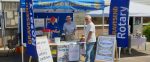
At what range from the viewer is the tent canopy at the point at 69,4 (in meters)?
14.0

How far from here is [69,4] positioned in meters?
14.2

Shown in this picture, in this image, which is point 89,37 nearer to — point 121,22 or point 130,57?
point 121,22

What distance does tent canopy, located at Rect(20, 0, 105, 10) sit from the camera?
14016 millimetres

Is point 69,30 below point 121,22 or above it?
below

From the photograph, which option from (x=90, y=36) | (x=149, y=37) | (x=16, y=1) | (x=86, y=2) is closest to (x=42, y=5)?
(x=86, y=2)

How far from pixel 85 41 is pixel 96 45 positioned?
45 cm

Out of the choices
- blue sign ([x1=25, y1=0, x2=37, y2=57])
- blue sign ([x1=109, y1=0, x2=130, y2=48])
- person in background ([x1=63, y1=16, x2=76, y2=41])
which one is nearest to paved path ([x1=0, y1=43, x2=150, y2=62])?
person in background ([x1=63, y1=16, x2=76, y2=41])

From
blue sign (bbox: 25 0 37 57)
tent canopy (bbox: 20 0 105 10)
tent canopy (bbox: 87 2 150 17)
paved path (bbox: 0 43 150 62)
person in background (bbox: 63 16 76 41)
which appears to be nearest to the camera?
blue sign (bbox: 25 0 37 57)

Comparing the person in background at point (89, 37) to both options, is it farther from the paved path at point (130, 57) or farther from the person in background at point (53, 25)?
the person in background at point (53, 25)

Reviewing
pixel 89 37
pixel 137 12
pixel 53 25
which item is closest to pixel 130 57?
pixel 137 12

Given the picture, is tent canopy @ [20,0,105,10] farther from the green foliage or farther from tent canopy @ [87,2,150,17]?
the green foliage

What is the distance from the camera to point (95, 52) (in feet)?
42.8

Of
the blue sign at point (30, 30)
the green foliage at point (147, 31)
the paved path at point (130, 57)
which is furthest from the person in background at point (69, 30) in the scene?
the green foliage at point (147, 31)

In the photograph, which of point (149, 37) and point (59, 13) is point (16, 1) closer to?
point (59, 13)
